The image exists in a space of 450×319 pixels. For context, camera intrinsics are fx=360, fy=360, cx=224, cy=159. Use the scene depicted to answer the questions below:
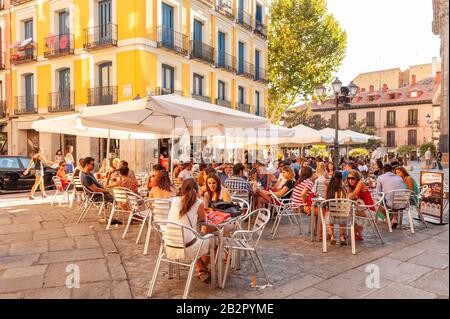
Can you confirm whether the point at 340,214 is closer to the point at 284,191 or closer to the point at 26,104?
the point at 284,191

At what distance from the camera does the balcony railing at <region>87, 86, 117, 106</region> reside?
1759cm

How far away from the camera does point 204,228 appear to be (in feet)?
13.4

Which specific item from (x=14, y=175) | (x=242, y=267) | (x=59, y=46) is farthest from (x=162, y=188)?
(x=59, y=46)

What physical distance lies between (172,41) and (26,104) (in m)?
9.84

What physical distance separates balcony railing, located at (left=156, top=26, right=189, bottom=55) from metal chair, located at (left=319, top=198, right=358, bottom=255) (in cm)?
1438

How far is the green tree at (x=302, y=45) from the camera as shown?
25.9 meters

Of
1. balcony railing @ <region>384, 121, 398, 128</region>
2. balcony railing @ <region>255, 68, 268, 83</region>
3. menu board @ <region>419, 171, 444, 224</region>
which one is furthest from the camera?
balcony railing @ <region>384, 121, 398, 128</region>

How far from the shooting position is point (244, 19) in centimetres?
2450

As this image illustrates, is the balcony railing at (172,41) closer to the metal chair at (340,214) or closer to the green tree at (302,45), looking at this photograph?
the green tree at (302,45)

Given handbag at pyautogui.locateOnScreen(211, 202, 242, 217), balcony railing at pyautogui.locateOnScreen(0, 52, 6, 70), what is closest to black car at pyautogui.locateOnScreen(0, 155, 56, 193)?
handbag at pyautogui.locateOnScreen(211, 202, 242, 217)

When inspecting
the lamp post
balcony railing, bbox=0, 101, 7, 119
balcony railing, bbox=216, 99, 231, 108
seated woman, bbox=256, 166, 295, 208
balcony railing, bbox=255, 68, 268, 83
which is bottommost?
seated woman, bbox=256, 166, 295, 208

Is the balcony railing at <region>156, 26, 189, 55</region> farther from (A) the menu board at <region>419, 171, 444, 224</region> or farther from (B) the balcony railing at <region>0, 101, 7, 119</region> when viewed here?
(A) the menu board at <region>419, 171, 444, 224</region>

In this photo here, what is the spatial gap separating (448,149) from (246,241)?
275 centimetres

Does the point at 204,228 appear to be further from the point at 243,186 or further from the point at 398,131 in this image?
the point at 398,131
